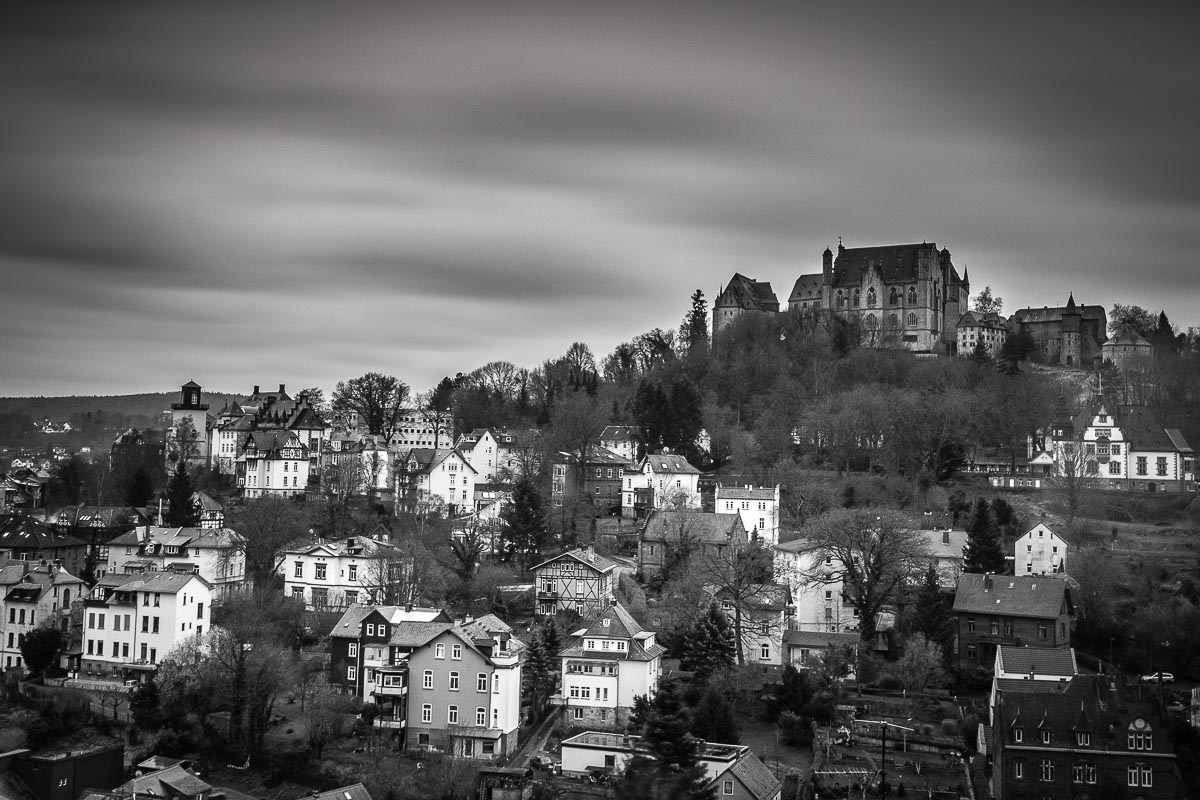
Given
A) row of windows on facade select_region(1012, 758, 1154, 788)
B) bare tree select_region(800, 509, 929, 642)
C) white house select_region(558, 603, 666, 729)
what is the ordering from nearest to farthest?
row of windows on facade select_region(1012, 758, 1154, 788) → white house select_region(558, 603, 666, 729) → bare tree select_region(800, 509, 929, 642)

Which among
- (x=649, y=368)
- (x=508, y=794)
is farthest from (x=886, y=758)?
(x=649, y=368)

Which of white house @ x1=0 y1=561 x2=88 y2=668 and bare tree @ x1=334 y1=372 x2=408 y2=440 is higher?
bare tree @ x1=334 y1=372 x2=408 y2=440

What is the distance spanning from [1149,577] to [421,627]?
34636mm

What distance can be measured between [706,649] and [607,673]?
3.98 metres

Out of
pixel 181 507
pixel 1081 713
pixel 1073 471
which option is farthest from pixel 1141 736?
pixel 181 507

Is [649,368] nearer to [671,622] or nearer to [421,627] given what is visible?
[671,622]

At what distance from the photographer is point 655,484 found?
73438 mm

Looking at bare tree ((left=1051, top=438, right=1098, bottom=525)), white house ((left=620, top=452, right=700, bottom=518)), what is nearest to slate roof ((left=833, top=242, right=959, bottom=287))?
bare tree ((left=1051, top=438, right=1098, bottom=525))

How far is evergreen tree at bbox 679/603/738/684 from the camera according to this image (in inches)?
1848

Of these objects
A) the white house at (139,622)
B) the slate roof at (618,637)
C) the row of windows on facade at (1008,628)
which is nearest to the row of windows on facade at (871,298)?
the row of windows on facade at (1008,628)

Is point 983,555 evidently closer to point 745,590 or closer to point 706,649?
point 745,590

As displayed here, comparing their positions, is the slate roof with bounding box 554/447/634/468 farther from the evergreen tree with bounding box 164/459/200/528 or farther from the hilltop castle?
the hilltop castle

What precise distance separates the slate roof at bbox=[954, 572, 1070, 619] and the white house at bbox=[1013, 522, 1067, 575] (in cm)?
745

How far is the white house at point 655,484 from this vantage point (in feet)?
238
